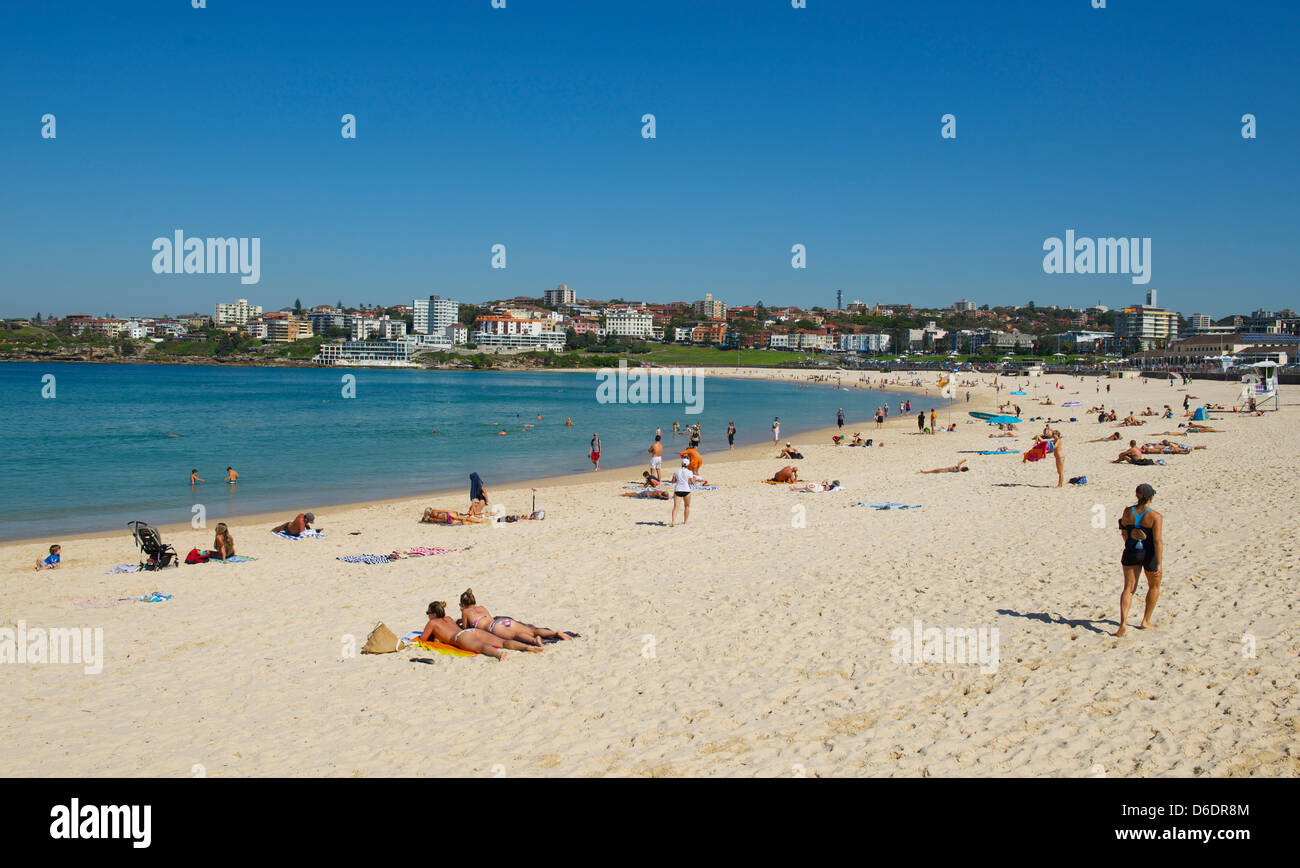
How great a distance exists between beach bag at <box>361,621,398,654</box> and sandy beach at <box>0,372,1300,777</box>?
4.3 inches

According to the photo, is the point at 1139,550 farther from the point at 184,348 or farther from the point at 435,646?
the point at 184,348

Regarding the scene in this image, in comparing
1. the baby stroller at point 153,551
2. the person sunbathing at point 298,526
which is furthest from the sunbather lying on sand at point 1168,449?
the baby stroller at point 153,551

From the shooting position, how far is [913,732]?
17.8 ft

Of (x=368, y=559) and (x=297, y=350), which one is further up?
(x=297, y=350)

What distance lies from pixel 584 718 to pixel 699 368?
5405 inches

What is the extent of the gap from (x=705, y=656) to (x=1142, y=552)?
13.3 ft

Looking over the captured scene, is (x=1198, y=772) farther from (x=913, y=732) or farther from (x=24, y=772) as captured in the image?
(x=24, y=772)

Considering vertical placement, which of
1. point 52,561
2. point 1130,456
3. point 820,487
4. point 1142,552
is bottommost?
point 52,561

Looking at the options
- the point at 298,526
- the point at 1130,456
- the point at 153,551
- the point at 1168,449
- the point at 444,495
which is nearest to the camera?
the point at 153,551

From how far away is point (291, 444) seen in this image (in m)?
35.2

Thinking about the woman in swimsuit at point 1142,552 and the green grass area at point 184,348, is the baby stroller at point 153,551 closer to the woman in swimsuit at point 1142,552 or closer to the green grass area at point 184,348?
the woman in swimsuit at point 1142,552

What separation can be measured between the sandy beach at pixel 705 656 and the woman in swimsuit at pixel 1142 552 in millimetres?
302

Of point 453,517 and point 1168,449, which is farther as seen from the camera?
point 1168,449

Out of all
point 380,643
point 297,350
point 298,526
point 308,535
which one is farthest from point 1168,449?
point 297,350
